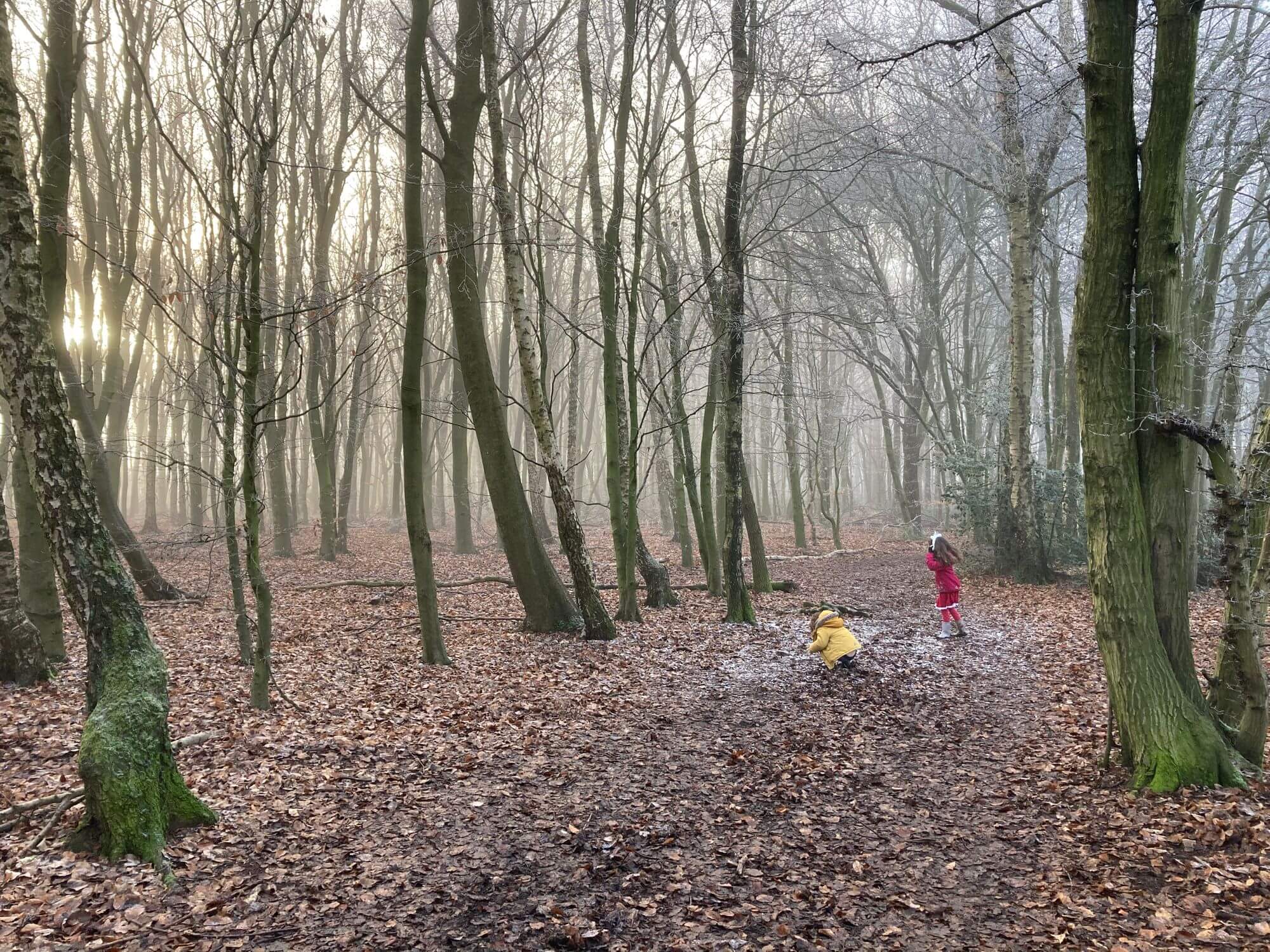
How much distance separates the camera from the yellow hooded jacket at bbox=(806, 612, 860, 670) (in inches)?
340

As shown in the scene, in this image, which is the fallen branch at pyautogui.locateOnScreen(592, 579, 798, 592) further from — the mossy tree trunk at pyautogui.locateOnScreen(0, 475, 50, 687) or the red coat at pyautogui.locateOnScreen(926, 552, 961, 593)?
the mossy tree trunk at pyautogui.locateOnScreen(0, 475, 50, 687)

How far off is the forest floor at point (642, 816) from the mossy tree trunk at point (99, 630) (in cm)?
25

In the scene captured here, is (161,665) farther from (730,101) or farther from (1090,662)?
(730,101)

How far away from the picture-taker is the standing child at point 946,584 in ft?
34.2

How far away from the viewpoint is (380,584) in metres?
13.7

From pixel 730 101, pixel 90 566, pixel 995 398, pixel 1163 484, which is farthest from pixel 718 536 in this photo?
pixel 90 566

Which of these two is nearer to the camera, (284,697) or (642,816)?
(642,816)

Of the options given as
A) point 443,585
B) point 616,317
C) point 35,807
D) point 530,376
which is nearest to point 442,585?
point 443,585

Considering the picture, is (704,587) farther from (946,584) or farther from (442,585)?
(946,584)

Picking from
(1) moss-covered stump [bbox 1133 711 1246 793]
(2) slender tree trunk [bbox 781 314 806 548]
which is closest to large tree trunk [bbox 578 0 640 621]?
(2) slender tree trunk [bbox 781 314 806 548]

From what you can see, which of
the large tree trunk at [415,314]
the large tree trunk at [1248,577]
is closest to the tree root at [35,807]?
the large tree trunk at [415,314]

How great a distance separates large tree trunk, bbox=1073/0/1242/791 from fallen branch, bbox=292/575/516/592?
10130 mm

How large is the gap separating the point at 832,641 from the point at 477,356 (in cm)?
576

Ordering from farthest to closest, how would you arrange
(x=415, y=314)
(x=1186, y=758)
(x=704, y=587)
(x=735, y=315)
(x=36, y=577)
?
(x=704, y=587) < (x=735, y=315) < (x=415, y=314) < (x=36, y=577) < (x=1186, y=758)
